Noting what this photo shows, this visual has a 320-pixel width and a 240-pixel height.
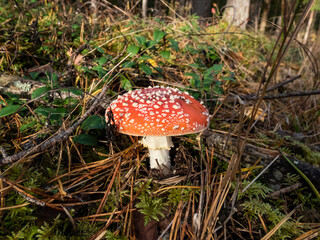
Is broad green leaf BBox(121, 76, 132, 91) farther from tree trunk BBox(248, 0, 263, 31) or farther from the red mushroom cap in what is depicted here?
tree trunk BBox(248, 0, 263, 31)

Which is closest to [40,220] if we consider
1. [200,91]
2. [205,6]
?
[200,91]


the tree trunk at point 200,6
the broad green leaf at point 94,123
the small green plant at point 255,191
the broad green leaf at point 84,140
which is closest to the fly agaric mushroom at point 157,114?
the broad green leaf at point 94,123

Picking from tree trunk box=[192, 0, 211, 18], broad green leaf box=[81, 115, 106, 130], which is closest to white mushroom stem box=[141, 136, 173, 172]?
broad green leaf box=[81, 115, 106, 130]

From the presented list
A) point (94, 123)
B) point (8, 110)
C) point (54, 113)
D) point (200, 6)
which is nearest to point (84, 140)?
point (94, 123)

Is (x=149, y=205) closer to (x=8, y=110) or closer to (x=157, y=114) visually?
(x=157, y=114)

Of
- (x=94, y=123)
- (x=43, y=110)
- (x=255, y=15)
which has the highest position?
(x=255, y=15)

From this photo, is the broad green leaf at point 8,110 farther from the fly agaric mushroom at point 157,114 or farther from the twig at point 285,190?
the twig at point 285,190
